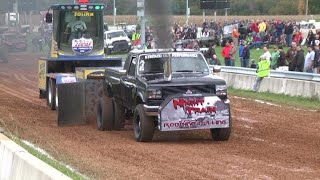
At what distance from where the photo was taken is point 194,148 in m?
13.8

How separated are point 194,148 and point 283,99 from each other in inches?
416

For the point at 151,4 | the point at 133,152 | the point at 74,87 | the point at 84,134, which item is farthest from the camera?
the point at 74,87

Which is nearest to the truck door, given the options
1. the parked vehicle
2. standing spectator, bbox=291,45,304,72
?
standing spectator, bbox=291,45,304,72

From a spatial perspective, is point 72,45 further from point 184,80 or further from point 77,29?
point 184,80

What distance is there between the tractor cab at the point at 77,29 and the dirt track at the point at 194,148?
8.15 feet

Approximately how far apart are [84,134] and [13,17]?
117 feet

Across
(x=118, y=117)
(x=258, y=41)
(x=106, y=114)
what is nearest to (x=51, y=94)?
(x=106, y=114)

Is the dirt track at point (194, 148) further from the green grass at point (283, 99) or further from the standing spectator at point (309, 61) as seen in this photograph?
the standing spectator at point (309, 61)

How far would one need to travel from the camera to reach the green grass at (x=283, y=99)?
21.9 m

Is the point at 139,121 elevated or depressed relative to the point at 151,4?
depressed

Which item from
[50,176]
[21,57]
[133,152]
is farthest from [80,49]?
[21,57]

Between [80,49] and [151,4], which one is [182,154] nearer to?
[151,4]

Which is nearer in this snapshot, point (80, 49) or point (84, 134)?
point (84, 134)

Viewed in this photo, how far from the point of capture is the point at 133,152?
13.2m
